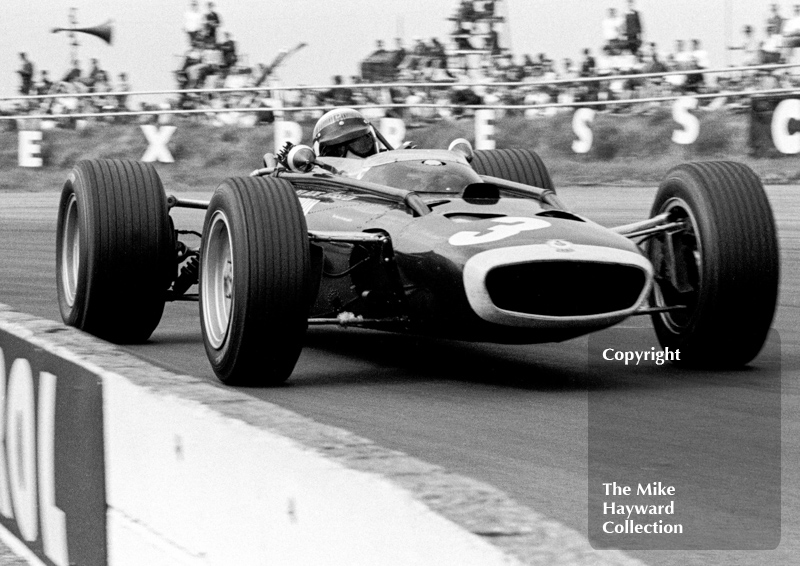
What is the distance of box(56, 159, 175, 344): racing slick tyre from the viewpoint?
7023 mm

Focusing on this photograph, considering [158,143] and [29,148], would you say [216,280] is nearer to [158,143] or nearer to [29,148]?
[158,143]

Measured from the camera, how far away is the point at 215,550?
2371mm

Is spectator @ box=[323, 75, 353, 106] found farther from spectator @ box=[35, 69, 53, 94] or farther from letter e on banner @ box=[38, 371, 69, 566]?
letter e on banner @ box=[38, 371, 69, 566]

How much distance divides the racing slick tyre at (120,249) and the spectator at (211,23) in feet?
46.4

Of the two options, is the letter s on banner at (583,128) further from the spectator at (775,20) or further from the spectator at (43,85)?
the spectator at (43,85)

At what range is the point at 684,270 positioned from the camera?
6.33 metres

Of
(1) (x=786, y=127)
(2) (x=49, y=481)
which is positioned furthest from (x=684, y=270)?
(1) (x=786, y=127)

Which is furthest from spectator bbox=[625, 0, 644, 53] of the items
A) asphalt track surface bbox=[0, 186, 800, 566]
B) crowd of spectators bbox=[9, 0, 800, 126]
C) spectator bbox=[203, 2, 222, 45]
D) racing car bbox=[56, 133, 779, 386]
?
racing car bbox=[56, 133, 779, 386]

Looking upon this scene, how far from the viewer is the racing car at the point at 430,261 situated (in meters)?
5.48

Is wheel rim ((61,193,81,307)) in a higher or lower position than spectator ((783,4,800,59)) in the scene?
lower

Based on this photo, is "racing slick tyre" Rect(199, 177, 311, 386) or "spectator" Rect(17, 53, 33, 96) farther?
"spectator" Rect(17, 53, 33, 96)

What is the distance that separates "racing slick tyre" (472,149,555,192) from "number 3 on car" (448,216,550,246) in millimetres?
2547

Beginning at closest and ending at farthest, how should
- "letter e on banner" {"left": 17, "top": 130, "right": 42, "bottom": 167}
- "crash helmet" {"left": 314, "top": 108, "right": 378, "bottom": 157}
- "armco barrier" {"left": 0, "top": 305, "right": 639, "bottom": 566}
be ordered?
"armco barrier" {"left": 0, "top": 305, "right": 639, "bottom": 566}
"crash helmet" {"left": 314, "top": 108, "right": 378, "bottom": 157}
"letter e on banner" {"left": 17, "top": 130, "right": 42, "bottom": 167}

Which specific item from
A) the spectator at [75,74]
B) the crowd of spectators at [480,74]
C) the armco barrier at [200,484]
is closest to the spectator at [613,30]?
the crowd of spectators at [480,74]
